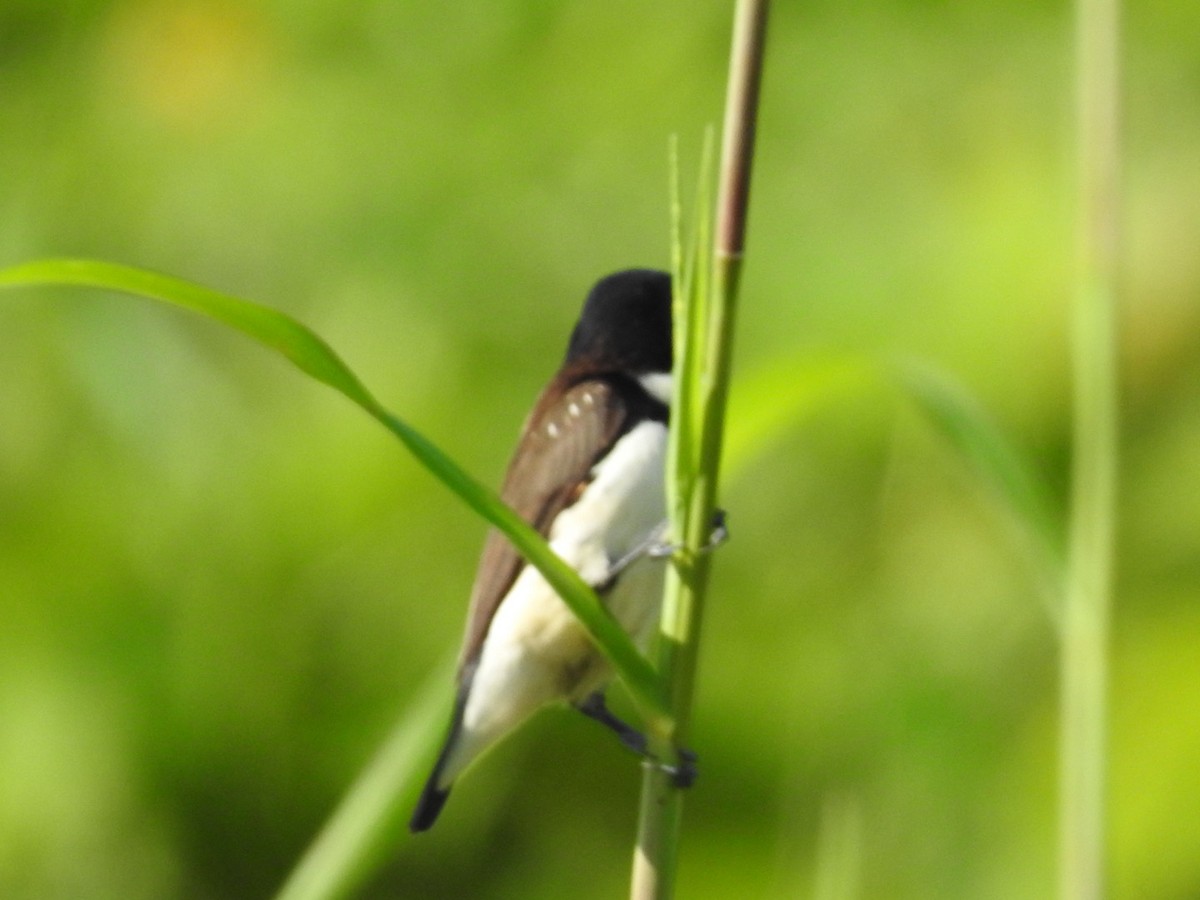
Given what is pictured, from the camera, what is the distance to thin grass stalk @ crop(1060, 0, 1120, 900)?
2.89 feet

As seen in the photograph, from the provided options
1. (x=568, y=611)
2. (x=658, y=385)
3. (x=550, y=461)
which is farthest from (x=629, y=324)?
(x=568, y=611)

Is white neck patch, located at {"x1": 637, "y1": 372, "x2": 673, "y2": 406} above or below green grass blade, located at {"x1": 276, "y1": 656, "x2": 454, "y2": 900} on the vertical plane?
above

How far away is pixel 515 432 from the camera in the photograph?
8.20 feet

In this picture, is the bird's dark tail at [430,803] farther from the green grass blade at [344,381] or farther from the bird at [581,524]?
the green grass blade at [344,381]

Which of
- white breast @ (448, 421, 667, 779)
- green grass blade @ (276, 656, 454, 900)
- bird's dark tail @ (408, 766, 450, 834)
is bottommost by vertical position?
bird's dark tail @ (408, 766, 450, 834)

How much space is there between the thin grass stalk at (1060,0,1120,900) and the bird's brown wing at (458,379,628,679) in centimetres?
74

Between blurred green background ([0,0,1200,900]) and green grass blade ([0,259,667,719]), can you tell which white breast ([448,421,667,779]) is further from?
green grass blade ([0,259,667,719])

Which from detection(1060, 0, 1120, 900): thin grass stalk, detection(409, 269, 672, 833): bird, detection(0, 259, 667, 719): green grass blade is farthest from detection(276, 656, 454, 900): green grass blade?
detection(409, 269, 672, 833): bird

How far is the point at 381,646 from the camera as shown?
2.55m

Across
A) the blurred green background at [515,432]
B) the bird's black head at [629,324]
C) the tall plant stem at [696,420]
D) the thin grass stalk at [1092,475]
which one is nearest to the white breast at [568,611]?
the bird's black head at [629,324]

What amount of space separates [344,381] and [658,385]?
1043 millimetres

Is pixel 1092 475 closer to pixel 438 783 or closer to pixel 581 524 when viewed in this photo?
pixel 581 524

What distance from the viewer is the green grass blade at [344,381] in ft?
2.43

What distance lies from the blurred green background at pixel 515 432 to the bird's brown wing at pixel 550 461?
0.59 metres
